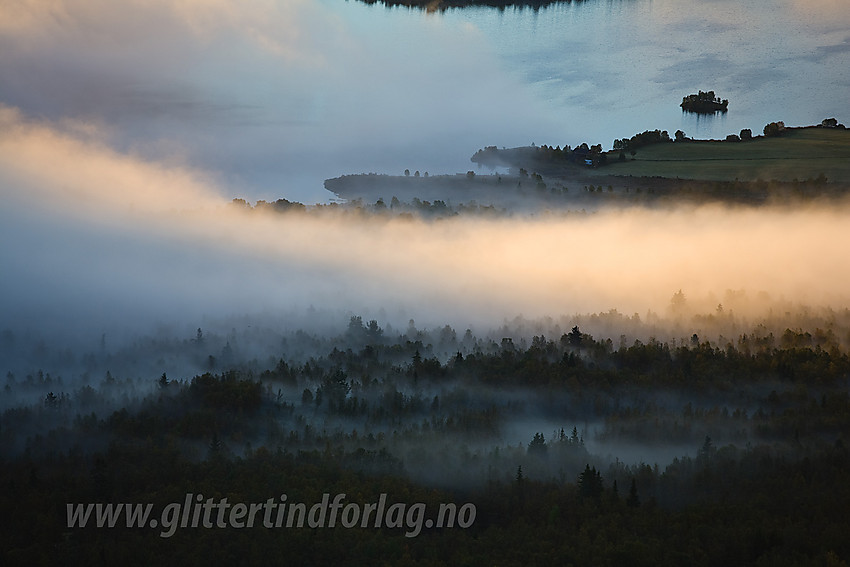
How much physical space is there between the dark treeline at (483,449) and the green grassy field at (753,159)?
39.6ft

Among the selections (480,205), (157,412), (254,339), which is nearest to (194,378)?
(157,412)

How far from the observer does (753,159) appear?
1526 inches

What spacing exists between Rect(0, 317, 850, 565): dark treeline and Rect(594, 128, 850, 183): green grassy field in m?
12.1

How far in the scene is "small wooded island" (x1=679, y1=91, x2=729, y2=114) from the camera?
167ft

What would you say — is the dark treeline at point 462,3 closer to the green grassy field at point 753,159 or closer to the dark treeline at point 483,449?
the green grassy field at point 753,159

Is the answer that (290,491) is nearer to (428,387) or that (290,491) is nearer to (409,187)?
(428,387)

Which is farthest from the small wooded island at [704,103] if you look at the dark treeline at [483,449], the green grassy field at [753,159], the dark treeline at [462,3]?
the dark treeline at [483,449]

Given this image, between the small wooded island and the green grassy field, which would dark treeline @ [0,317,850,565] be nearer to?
the green grassy field

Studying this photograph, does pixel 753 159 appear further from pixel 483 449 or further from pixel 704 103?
pixel 483 449

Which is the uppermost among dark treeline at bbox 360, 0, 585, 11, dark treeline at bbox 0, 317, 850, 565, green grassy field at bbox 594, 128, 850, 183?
dark treeline at bbox 360, 0, 585, 11

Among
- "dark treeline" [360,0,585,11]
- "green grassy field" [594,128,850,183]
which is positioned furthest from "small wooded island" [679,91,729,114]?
"dark treeline" [360,0,585,11]

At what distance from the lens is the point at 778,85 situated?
2140 inches

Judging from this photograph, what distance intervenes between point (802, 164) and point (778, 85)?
1922 centimetres

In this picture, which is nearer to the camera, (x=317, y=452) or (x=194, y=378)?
(x=317, y=452)
